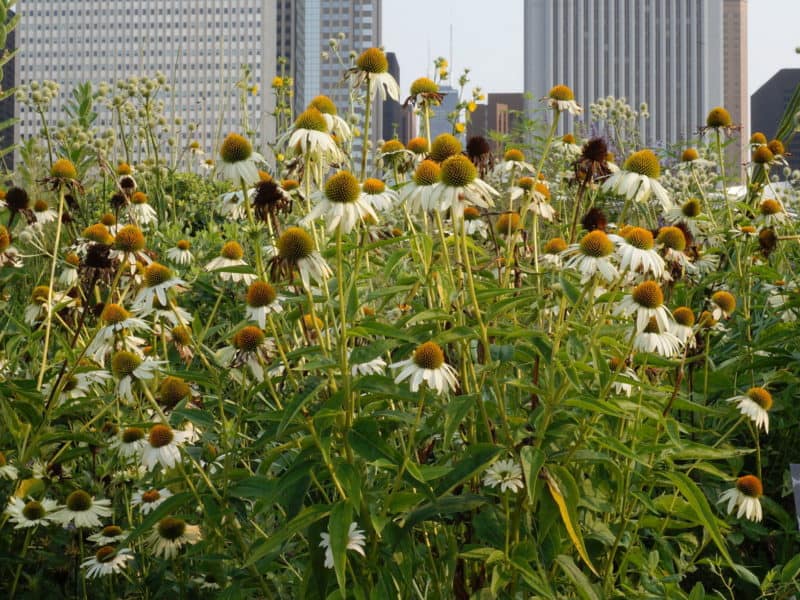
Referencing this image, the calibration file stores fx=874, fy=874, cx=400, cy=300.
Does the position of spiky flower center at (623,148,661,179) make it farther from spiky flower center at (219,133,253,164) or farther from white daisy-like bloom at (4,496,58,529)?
white daisy-like bloom at (4,496,58,529)

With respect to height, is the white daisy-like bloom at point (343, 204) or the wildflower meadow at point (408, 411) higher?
the white daisy-like bloom at point (343, 204)

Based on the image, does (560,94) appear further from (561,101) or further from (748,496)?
(748,496)

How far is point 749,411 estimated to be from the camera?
185 centimetres

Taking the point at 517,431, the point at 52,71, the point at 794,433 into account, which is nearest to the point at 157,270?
the point at 517,431

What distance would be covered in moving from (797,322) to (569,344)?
123 centimetres

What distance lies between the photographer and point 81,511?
2008 mm

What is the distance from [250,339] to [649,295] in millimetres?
723

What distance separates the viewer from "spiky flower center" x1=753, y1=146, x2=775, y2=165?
288 cm

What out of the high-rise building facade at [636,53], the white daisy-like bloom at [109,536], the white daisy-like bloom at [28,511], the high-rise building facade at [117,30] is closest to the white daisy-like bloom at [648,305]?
the white daisy-like bloom at [109,536]

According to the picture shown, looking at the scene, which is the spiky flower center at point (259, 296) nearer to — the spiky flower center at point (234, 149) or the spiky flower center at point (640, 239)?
the spiky flower center at point (234, 149)

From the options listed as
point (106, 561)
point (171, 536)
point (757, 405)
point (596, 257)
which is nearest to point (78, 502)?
point (106, 561)

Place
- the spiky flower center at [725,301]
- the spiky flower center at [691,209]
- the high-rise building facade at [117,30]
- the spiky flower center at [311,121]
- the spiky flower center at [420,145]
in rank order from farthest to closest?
the high-rise building facade at [117,30], the spiky flower center at [691,209], the spiky flower center at [725,301], the spiky flower center at [420,145], the spiky flower center at [311,121]

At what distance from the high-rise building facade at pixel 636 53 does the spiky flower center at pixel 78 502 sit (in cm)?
7371

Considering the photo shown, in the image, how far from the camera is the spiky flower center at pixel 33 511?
1.99 metres
